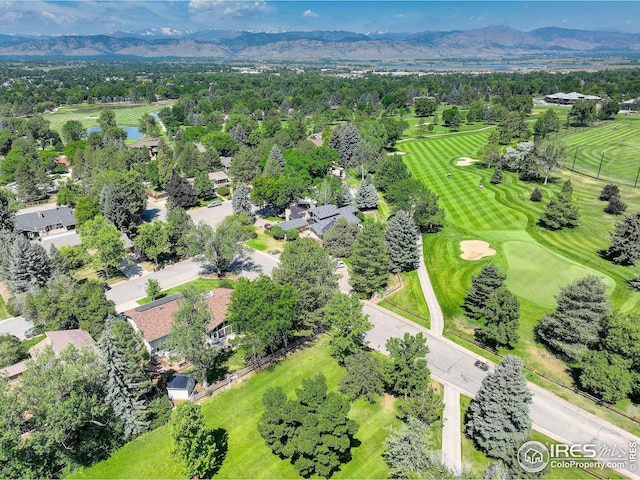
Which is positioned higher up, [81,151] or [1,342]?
[81,151]

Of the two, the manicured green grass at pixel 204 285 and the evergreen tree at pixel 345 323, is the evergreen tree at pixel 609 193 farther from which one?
the manicured green grass at pixel 204 285

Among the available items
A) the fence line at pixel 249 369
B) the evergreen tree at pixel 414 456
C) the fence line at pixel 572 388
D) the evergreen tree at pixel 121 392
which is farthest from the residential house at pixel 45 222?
the fence line at pixel 572 388

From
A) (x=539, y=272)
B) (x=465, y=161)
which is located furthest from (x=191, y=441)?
(x=465, y=161)

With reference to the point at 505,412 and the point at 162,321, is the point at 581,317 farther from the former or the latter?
the point at 162,321

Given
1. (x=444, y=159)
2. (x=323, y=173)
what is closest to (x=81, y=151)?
(x=323, y=173)

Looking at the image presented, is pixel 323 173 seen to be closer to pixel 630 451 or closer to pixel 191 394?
pixel 191 394

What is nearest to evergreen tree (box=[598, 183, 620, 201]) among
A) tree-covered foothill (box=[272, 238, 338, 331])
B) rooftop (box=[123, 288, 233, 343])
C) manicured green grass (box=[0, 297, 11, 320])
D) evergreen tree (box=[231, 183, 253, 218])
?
tree-covered foothill (box=[272, 238, 338, 331])
